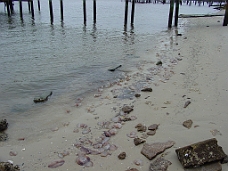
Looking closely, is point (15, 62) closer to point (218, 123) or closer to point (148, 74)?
point (148, 74)

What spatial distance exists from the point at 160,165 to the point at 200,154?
0.58 m

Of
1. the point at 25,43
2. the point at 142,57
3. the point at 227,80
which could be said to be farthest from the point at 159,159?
the point at 25,43

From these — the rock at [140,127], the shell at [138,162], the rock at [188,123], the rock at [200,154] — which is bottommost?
the shell at [138,162]

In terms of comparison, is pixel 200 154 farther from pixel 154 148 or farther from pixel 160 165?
pixel 154 148

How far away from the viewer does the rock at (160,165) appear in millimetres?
3146

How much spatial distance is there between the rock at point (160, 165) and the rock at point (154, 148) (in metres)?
0.11

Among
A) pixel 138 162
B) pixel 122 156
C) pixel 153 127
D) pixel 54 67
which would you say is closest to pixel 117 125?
pixel 153 127

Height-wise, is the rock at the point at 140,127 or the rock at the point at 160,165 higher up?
the rock at the point at 140,127

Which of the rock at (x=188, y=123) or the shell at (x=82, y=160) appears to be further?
the rock at (x=188, y=123)

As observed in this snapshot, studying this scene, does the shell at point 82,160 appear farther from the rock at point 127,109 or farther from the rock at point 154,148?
the rock at point 127,109

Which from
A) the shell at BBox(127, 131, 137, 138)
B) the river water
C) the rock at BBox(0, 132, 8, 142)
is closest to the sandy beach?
the shell at BBox(127, 131, 137, 138)

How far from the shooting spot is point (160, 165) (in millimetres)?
3203

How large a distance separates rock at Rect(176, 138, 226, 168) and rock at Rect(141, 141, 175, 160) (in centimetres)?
39

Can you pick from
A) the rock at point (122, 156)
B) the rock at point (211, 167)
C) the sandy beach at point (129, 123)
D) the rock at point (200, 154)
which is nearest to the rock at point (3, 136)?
the sandy beach at point (129, 123)
